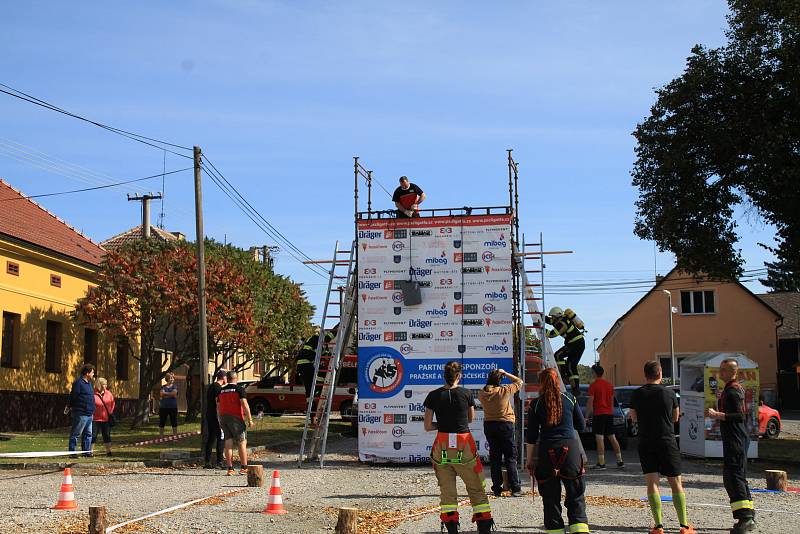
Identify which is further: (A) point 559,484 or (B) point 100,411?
(B) point 100,411

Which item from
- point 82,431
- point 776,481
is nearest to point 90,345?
point 82,431

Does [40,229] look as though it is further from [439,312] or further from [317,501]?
[317,501]

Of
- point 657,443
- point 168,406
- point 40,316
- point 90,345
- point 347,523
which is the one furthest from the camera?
point 90,345

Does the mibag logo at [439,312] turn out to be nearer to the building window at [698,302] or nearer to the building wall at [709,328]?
the building wall at [709,328]

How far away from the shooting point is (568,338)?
67.7 feet

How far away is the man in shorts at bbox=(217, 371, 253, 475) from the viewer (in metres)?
16.9

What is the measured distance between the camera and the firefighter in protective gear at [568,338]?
67.1ft

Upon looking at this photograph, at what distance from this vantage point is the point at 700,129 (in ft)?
74.4

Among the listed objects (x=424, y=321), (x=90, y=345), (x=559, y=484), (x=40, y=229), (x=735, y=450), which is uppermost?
(x=40, y=229)

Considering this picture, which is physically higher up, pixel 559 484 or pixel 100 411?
pixel 100 411

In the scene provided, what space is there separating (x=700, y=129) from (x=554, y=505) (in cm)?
1610

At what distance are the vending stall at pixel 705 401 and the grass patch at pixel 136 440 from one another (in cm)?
923

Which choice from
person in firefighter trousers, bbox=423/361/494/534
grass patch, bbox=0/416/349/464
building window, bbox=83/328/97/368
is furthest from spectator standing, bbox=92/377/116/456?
person in firefighter trousers, bbox=423/361/494/534

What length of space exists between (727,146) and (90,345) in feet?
66.8
